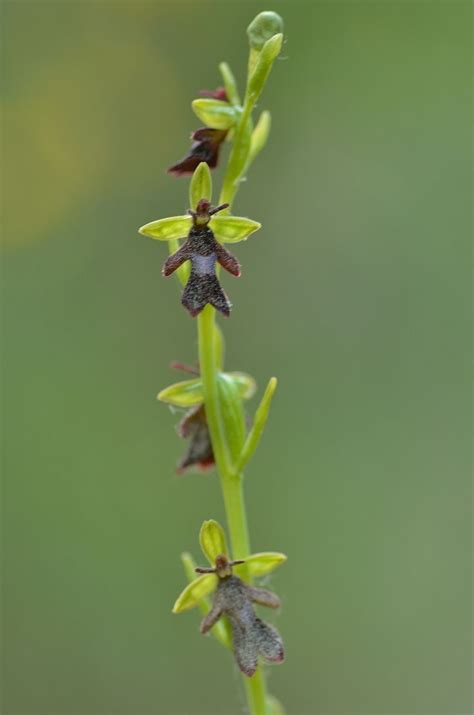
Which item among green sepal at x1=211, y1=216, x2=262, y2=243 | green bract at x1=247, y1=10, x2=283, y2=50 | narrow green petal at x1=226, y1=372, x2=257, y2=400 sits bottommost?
narrow green petal at x1=226, y1=372, x2=257, y2=400

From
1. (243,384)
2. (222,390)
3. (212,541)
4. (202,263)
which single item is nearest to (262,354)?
(243,384)

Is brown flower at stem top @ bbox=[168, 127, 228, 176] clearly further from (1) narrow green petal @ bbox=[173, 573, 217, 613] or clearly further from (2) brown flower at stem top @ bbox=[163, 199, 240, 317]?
(1) narrow green petal @ bbox=[173, 573, 217, 613]

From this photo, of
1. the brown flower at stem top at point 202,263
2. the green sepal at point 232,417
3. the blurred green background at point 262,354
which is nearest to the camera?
the brown flower at stem top at point 202,263

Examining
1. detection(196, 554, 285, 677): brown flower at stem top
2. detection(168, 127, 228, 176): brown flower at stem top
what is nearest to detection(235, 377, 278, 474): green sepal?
detection(196, 554, 285, 677): brown flower at stem top

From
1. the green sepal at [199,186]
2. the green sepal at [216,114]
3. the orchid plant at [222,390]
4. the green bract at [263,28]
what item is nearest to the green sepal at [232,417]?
the orchid plant at [222,390]

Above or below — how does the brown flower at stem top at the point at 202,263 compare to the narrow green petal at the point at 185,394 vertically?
above

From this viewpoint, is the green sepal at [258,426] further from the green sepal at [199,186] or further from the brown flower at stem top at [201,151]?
the brown flower at stem top at [201,151]

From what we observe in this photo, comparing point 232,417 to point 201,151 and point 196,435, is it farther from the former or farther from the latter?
point 201,151
